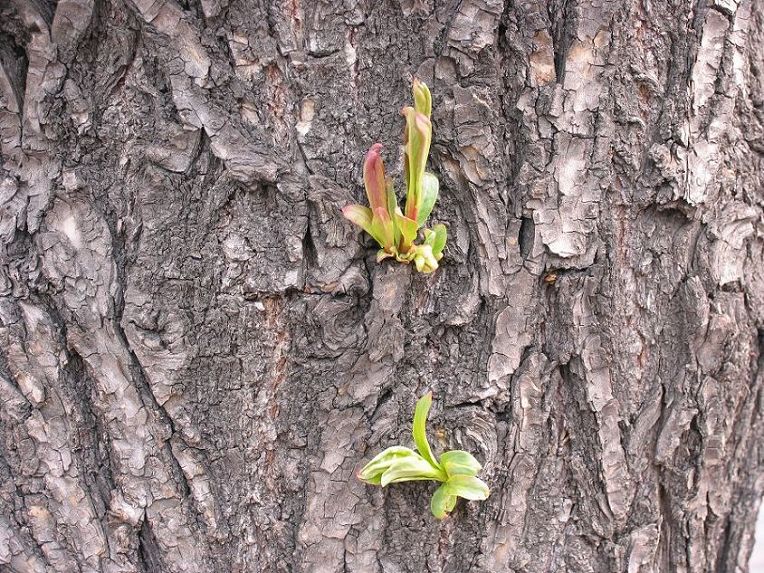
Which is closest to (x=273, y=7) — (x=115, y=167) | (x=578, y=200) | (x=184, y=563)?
(x=115, y=167)

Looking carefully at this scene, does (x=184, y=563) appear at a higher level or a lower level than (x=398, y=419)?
lower

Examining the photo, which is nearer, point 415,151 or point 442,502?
point 415,151

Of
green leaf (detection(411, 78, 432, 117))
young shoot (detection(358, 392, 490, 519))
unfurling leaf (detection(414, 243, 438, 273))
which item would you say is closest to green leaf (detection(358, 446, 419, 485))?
young shoot (detection(358, 392, 490, 519))

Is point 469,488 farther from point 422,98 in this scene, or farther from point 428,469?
point 422,98

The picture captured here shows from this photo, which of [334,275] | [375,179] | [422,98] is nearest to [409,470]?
[334,275]

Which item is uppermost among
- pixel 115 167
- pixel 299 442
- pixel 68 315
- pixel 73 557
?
pixel 115 167

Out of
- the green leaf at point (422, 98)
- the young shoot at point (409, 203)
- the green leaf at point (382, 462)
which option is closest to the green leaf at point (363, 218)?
the young shoot at point (409, 203)

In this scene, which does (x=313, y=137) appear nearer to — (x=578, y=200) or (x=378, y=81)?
(x=378, y=81)
